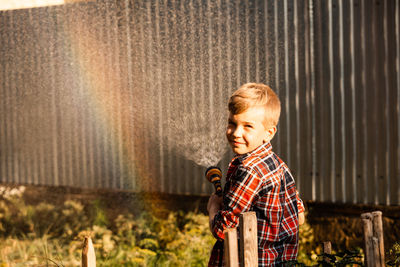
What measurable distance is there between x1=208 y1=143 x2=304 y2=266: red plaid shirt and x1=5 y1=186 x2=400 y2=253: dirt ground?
2336 millimetres

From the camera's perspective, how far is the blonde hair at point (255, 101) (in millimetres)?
2270

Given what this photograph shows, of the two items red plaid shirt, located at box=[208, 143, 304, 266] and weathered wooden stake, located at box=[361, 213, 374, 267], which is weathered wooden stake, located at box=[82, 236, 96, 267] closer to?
red plaid shirt, located at box=[208, 143, 304, 266]

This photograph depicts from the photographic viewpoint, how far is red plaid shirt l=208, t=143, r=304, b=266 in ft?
7.25

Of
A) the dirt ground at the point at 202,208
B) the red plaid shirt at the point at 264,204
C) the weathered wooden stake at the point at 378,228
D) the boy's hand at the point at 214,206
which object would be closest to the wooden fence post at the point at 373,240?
the weathered wooden stake at the point at 378,228

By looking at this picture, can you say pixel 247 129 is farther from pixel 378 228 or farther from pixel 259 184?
pixel 378 228

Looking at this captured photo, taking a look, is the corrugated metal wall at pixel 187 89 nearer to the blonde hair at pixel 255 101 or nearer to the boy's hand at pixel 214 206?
the boy's hand at pixel 214 206

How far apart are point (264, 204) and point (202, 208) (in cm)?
338

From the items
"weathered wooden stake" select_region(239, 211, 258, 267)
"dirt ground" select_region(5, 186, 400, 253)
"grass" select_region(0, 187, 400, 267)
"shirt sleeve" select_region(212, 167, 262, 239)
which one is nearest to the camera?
"weathered wooden stake" select_region(239, 211, 258, 267)

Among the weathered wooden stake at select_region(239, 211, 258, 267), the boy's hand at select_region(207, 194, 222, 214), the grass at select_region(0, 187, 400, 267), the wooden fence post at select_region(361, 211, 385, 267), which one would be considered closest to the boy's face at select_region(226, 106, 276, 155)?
the boy's hand at select_region(207, 194, 222, 214)

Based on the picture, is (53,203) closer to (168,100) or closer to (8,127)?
(8,127)

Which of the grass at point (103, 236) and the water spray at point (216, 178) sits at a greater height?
the water spray at point (216, 178)

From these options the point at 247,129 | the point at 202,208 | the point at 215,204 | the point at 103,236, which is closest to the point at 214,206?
the point at 215,204

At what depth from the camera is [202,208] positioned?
18.4 feet

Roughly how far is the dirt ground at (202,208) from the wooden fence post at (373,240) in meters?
2.40
